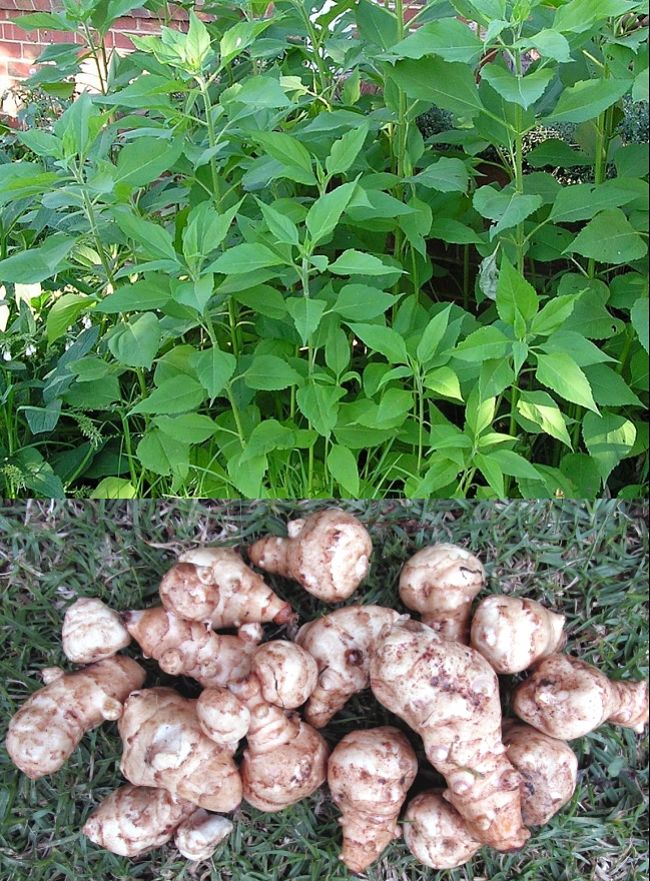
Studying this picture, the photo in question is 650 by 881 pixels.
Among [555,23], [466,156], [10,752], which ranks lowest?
[10,752]

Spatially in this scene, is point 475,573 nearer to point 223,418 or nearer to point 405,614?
point 405,614

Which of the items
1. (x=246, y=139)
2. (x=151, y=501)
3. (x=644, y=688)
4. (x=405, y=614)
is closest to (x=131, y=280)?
(x=246, y=139)

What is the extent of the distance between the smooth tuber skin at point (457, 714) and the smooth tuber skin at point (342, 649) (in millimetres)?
22

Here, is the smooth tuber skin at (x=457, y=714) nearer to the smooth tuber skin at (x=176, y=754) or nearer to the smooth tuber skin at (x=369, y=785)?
the smooth tuber skin at (x=369, y=785)

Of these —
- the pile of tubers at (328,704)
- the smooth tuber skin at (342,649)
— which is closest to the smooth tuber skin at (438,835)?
the pile of tubers at (328,704)

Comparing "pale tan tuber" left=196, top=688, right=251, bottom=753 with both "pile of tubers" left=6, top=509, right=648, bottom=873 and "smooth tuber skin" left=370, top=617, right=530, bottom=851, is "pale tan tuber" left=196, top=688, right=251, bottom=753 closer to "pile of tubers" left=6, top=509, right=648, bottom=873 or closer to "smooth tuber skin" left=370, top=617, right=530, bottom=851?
"pile of tubers" left=6, top=509, right=648, bottom=873

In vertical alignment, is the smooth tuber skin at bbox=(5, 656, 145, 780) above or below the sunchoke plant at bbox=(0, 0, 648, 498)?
below

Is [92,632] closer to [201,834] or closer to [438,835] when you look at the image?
[201,834]

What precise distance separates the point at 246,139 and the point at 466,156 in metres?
0.26

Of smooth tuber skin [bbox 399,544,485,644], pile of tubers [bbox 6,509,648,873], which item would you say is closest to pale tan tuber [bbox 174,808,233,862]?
pile of tubers [bbox 6,509,648,873]

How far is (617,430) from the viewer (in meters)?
0.85

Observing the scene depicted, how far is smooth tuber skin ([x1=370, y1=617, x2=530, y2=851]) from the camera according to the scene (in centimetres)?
71

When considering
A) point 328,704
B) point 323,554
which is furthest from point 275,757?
point 323,554

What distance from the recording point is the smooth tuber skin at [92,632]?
0.74 meters
